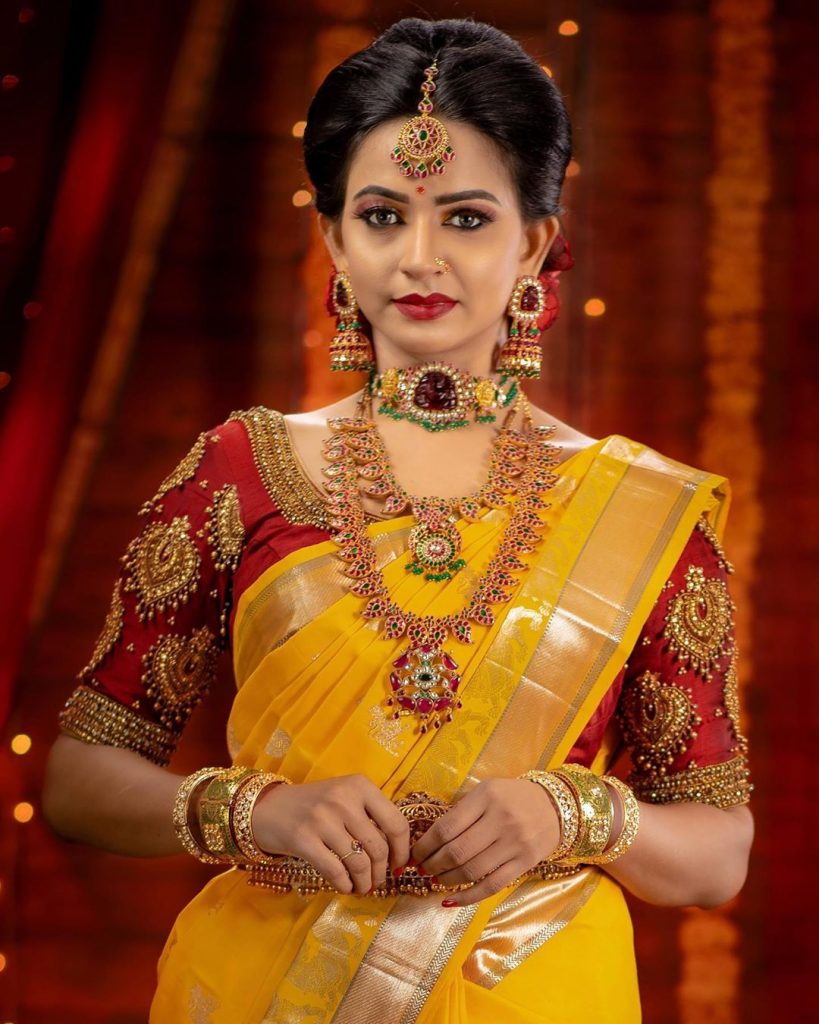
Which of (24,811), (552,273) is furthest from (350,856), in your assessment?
(24,811)

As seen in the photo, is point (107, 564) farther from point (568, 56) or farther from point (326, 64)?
point (568, 56)

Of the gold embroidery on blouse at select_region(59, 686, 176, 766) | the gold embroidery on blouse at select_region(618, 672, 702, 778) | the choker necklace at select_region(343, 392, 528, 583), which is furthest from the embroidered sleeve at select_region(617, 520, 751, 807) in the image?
the gold embroidery on blouse at select_region(59, 686, 176, 766)

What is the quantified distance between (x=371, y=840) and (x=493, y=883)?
140mm

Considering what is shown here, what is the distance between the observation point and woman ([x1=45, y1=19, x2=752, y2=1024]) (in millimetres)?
1599

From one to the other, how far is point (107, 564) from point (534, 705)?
4.21ft

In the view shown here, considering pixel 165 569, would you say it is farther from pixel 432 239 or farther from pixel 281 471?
pixel 432 239

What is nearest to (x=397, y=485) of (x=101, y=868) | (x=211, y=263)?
(x=211, y=263)

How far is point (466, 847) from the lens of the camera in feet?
4.87

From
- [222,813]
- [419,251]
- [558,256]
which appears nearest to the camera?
[222,813]

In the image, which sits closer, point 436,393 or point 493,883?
point 493,883

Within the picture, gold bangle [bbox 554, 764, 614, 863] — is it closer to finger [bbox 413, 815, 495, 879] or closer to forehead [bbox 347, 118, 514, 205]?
finger [bbox 413, 815, 495, 879]

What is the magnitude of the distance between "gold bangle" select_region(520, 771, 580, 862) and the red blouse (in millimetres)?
128

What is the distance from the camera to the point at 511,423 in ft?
6.21

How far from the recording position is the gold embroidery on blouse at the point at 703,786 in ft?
5.69
